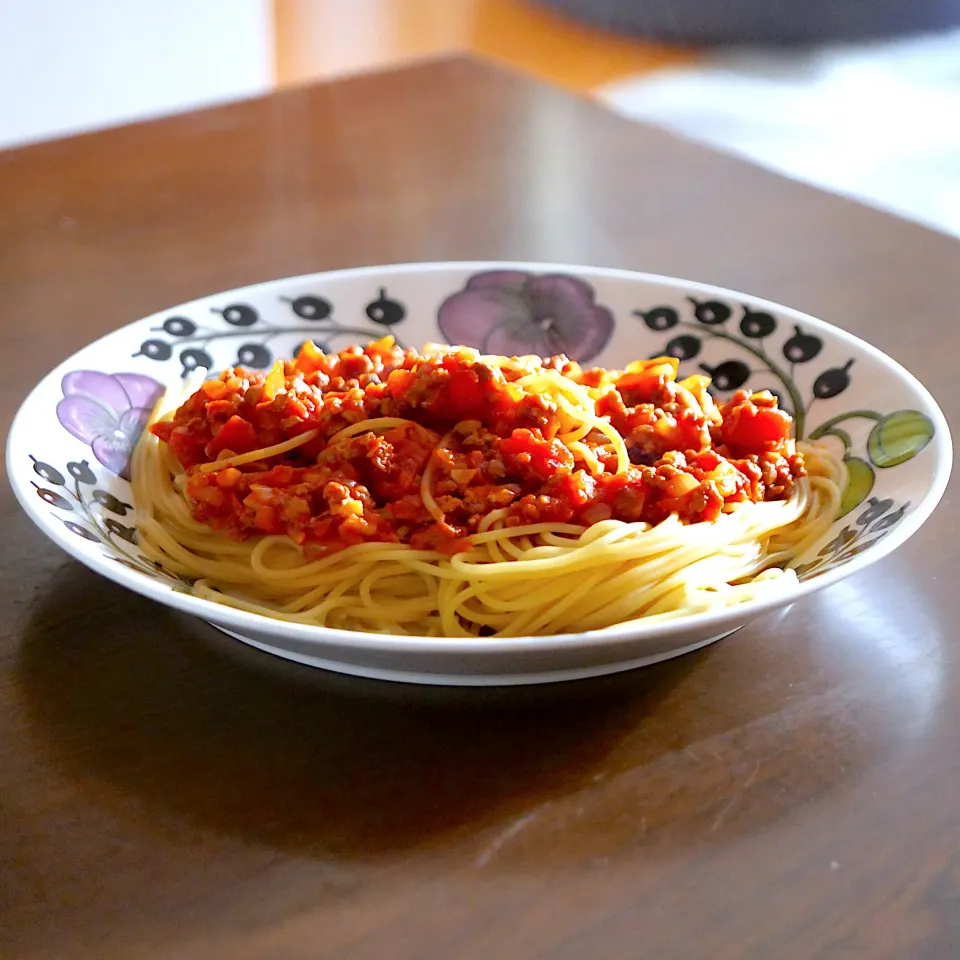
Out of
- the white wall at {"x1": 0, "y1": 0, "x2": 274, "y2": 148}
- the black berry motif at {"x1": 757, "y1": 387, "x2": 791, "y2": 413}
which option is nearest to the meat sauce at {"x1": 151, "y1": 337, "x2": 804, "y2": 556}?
the black berry motif at {"x1": 757, "y1": 387, "x2": 791, "y2": 413}

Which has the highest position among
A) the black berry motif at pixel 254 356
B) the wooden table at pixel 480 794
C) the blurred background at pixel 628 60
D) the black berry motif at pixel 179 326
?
the black berry motif at pixel 179 326

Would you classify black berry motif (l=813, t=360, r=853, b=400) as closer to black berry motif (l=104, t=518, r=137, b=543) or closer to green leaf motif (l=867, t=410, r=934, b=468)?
green leaf motif (l=867, t=410, r=934, b=468)

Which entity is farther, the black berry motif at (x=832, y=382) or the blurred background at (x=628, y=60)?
the blurred background at (x=628, y=60)

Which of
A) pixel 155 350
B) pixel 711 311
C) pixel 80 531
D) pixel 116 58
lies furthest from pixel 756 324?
pixel 116 58

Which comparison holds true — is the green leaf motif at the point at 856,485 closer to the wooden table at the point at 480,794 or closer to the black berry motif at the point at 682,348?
the wooden table at the point at 480,794

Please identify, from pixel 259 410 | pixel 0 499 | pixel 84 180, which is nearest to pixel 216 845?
pixel 259 410

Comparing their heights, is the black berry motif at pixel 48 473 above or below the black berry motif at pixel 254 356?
above

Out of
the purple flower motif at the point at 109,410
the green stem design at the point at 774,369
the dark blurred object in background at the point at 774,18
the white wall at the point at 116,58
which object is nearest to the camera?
the purple flower motif at the point at 109,410

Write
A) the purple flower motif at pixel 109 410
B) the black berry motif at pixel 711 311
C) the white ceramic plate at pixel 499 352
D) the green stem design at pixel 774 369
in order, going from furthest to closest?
the black berry motif at pixel 711 311, the green stem design at pixel 774 369, the purple flower motif at pixel 109 410, the white ceramic plate at pixel 499 352

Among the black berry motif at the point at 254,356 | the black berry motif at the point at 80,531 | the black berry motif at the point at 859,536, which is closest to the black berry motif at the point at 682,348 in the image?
the black berry motif at the point at 859,536
